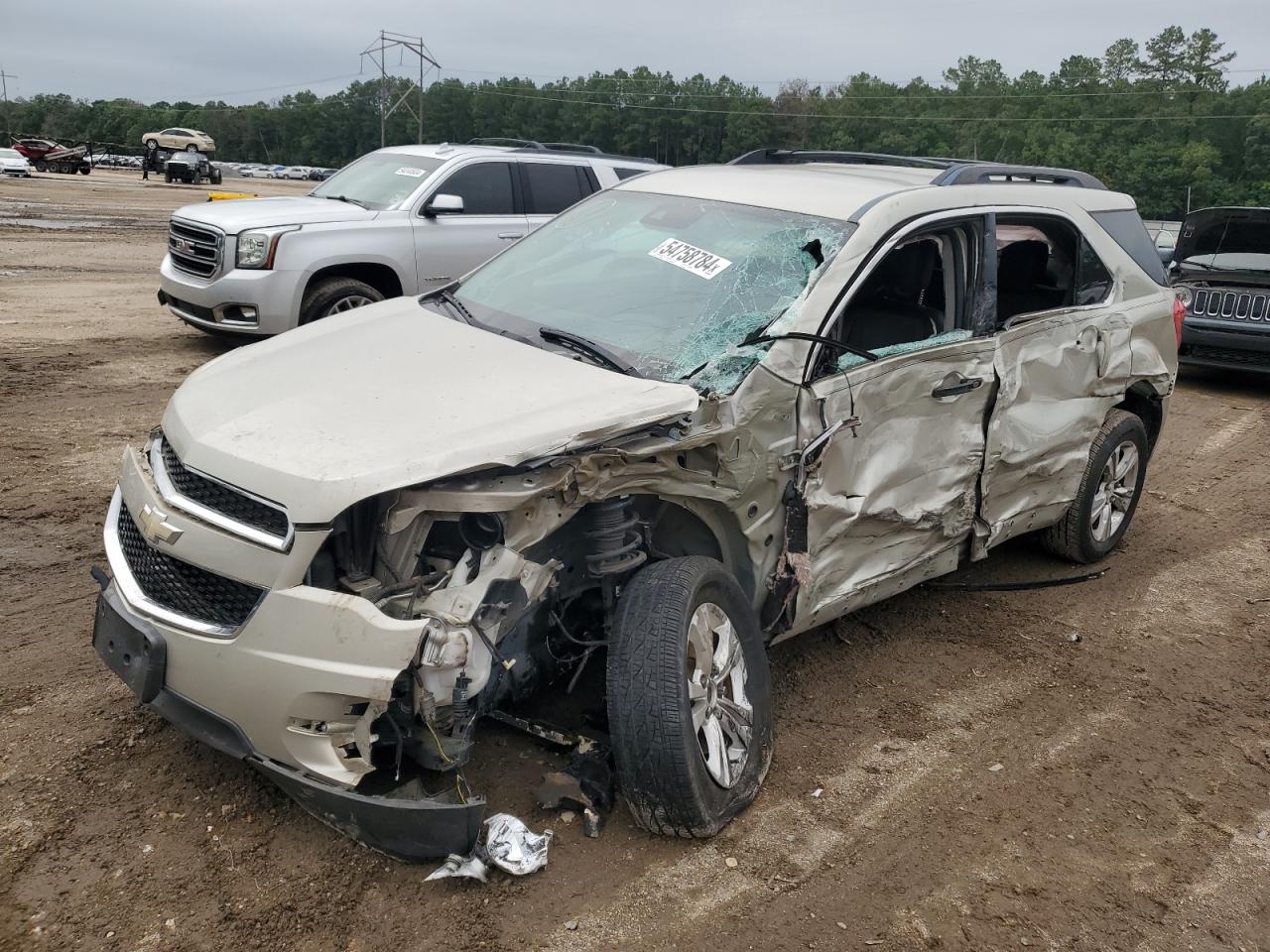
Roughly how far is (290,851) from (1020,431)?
3.35 meters

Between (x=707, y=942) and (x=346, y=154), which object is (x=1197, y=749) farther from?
(x=346, y=154)

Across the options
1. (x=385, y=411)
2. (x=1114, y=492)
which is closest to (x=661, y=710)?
(x=385, y=411)

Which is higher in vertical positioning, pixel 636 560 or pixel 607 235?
pixel 607 235

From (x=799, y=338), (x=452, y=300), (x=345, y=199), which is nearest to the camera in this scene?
(x=799, y=338)

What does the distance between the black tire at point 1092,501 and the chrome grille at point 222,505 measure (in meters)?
3.99

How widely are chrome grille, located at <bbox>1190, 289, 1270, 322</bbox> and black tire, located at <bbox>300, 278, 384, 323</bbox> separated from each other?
7863mm

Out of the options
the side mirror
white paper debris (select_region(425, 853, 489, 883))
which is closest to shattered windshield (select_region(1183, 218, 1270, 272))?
the side mirror

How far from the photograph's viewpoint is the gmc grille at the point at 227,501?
2.79m

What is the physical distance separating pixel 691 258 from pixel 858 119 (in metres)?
81.0

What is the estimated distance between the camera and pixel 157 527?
9.75 ft

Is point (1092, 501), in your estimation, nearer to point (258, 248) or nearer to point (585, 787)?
point (585, 787)

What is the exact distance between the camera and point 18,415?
23.1 ft

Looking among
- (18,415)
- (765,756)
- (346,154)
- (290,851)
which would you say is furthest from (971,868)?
(346,154)

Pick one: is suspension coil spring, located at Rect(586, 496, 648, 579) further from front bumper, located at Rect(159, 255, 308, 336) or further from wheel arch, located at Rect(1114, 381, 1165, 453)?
front bumper, located at Rect(159, 255, 308, 336)
